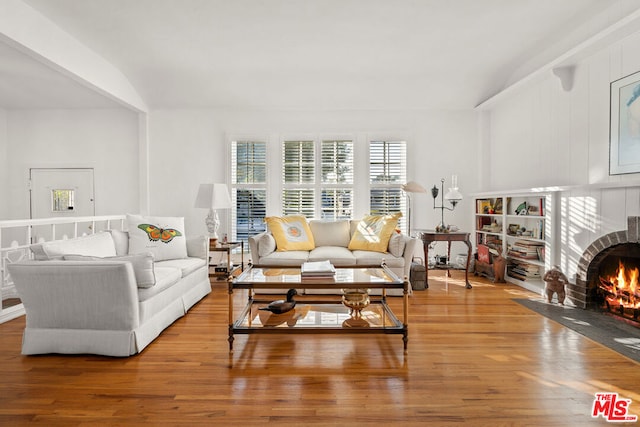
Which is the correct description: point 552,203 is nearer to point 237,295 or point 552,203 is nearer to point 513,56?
point 513,56

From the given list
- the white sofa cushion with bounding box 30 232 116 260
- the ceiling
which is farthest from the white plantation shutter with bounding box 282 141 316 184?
the white sofa cushion with bounding box 30 232 116 260

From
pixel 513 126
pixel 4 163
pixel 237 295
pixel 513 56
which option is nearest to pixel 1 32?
pixel 237 295

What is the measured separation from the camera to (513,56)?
4430 mm

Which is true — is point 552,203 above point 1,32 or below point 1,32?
below

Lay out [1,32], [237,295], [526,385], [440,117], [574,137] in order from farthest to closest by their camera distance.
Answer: [440,117], [237,295], [574,137], [1,32], [526,385]

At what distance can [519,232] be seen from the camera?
4.62 metres

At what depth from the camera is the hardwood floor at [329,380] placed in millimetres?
1819

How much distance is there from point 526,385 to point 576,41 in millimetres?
3545

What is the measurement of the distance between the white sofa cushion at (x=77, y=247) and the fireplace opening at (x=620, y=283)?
15.4 feet

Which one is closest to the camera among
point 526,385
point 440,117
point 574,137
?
point 526,385

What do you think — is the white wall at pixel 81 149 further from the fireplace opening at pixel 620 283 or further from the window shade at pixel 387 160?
the fireplace opening at pixel 620 283

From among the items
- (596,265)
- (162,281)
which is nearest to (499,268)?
(596,265)

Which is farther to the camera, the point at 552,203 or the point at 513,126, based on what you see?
the point at 513,126

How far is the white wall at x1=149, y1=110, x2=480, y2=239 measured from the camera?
18.4 ft
